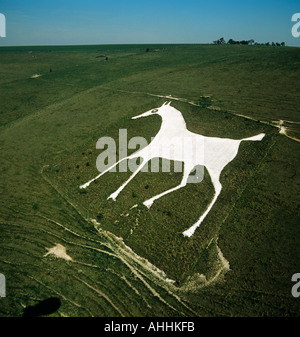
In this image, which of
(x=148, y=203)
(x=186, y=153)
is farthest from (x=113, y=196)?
(x=186, y=153)

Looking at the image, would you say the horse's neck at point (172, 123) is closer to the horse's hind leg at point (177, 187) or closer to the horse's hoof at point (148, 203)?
the horse's hind leg at point (177, 187)

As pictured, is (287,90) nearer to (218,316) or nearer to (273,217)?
(273,217)

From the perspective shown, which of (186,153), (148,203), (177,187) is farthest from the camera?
(186,153)

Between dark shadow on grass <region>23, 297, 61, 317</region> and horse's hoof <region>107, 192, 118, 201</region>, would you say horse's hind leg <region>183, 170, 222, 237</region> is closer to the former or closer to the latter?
horse's hoof <region>107, 192, 118, 201</region>

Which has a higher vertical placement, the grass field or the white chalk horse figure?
the white chalk horse figure

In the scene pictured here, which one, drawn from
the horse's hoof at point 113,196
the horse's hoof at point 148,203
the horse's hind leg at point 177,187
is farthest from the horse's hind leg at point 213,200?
the horse's hoof at point 113,196

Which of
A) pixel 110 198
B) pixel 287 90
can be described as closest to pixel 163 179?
pixel 110 198

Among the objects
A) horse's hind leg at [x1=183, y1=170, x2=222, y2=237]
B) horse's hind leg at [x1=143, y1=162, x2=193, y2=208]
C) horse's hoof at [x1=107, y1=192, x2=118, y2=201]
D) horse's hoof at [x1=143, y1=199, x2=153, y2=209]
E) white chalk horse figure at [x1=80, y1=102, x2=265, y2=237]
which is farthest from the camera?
white chalk horse figure at [x1=80, y1=102, x2=265, y2=237]

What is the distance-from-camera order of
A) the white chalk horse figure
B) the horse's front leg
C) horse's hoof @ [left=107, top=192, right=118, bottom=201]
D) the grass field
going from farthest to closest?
the white chalk horse figure, the horse's front leg, horse's hoof @ [left=107, top=192, right=118, bottom=201], the grass field

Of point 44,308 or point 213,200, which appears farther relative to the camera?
point 213,200

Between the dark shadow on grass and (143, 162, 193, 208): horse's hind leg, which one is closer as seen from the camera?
the dark shadow on grass

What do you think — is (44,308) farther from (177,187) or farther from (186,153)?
(186,153)

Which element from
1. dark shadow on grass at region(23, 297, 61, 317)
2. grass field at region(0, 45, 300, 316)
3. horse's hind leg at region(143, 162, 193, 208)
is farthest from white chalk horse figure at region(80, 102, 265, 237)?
dark shadow on grass at region(23, 297, 61, 317)
